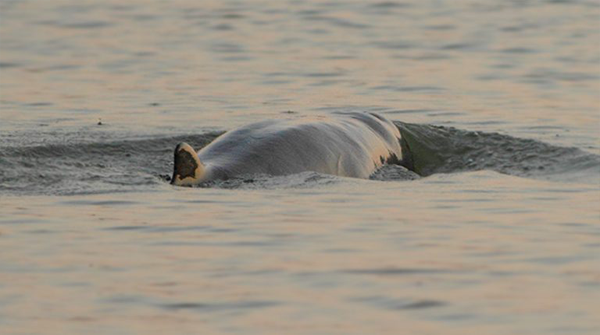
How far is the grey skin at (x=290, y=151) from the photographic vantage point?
12711mm

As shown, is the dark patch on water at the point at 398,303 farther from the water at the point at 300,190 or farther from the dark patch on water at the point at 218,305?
the dark patch on water at the point at 218,305

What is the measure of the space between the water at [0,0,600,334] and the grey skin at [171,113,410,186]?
0.13 metres

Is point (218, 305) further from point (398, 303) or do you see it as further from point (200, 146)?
point (200, 146)

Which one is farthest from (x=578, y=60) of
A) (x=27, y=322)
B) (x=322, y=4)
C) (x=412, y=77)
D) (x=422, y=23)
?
(x=27, y=322)

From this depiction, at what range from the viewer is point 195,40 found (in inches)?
968

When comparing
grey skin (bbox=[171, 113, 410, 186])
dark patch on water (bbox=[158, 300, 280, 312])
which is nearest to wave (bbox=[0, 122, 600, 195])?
grey skin (bbox=[171, 113, 410, 186])

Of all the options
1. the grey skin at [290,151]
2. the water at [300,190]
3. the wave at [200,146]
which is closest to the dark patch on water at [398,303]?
the water at [300,190]

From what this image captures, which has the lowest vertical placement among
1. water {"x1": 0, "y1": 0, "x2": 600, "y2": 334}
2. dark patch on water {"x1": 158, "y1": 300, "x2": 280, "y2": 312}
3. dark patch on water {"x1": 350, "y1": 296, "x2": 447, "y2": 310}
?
dark patch on water {"x1": 158, "y1": 300, "x2": 280, "y2": 312}

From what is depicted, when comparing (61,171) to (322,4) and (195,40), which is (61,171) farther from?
(322,4)

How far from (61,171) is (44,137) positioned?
204cm

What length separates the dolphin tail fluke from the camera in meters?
12.1

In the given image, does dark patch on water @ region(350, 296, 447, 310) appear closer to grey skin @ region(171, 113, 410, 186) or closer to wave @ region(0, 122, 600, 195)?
grey skin @ region(171, 113, 410, 186)

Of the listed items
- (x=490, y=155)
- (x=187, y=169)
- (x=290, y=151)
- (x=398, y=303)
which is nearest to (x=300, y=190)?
(x=290, y=151)

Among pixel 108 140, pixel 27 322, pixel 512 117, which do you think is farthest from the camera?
pixel 512 117
